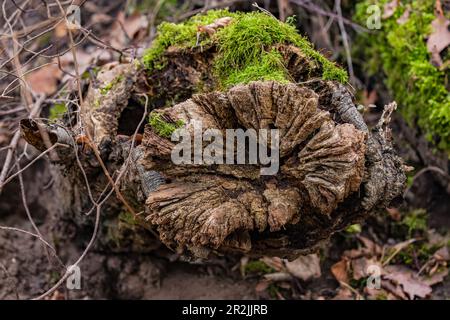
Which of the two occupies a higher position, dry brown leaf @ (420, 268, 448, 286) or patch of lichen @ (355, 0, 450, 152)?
patch of lichen @ (355, 0, 450, 152)

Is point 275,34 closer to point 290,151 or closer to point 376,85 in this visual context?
point 290,151

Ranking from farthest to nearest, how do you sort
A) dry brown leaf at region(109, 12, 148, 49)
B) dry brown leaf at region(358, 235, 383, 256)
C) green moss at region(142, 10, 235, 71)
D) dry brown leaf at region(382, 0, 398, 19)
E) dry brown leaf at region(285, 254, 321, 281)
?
dry brown leaf at region(109, 12, 148, 49), dry brown leaf at region(382, 0, 398, 19), dry brown leaf at region(358, 235, 383, 256), dry brown leaf at region(285, 254, 321, 281), green moss at region(142, 10, 235, 71)

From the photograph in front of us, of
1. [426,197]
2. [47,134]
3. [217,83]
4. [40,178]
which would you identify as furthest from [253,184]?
[40,178]

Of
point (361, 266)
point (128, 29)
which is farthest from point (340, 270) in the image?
point (128, 29)

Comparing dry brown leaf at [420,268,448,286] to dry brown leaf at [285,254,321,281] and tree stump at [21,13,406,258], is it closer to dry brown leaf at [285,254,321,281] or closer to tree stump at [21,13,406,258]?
dry brown leaf at [285,254,321,281]

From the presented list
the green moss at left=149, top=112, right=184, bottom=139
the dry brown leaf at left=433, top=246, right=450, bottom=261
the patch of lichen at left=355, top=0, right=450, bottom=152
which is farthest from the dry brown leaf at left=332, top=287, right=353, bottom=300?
the green moss at left=149, top=112, right=184, bottom=139

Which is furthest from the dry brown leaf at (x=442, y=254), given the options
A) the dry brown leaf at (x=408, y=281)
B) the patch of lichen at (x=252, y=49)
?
the patch of lichen at (x=252, y=49)
